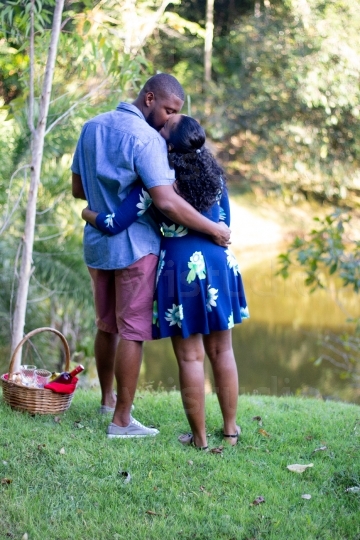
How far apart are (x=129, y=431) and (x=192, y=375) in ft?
1.57

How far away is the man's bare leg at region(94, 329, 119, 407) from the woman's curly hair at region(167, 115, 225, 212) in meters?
0.96

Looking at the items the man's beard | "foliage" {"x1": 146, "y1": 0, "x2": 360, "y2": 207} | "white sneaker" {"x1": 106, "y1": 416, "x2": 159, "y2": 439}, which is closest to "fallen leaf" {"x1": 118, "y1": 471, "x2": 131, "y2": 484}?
"white sneaker" {"x1": 106, "y1": 416, "x2": 159, "y2": 439}

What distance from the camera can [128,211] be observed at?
11.2ft

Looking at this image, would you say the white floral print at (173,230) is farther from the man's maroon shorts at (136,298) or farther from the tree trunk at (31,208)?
the tree trunk at (31,208)

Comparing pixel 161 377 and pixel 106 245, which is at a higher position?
pixel 106 245

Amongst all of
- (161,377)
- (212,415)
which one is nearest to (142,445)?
(212,415)

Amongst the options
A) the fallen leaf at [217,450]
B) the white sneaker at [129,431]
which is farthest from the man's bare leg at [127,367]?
the fallen leaf at [217,450]

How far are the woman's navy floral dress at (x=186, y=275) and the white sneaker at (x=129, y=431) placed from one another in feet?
1.68

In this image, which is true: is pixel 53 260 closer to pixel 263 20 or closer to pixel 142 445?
pixel 142 445

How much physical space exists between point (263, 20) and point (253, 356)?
35.5 feet

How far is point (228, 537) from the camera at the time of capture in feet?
8.77

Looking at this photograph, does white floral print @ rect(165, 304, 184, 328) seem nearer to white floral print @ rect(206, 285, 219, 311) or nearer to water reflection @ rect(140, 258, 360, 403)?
white floral print @ rect(206, 285, 219, 311)

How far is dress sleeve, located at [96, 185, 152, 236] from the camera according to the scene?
11.2 feet

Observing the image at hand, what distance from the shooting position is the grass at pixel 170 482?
2.71 meters
